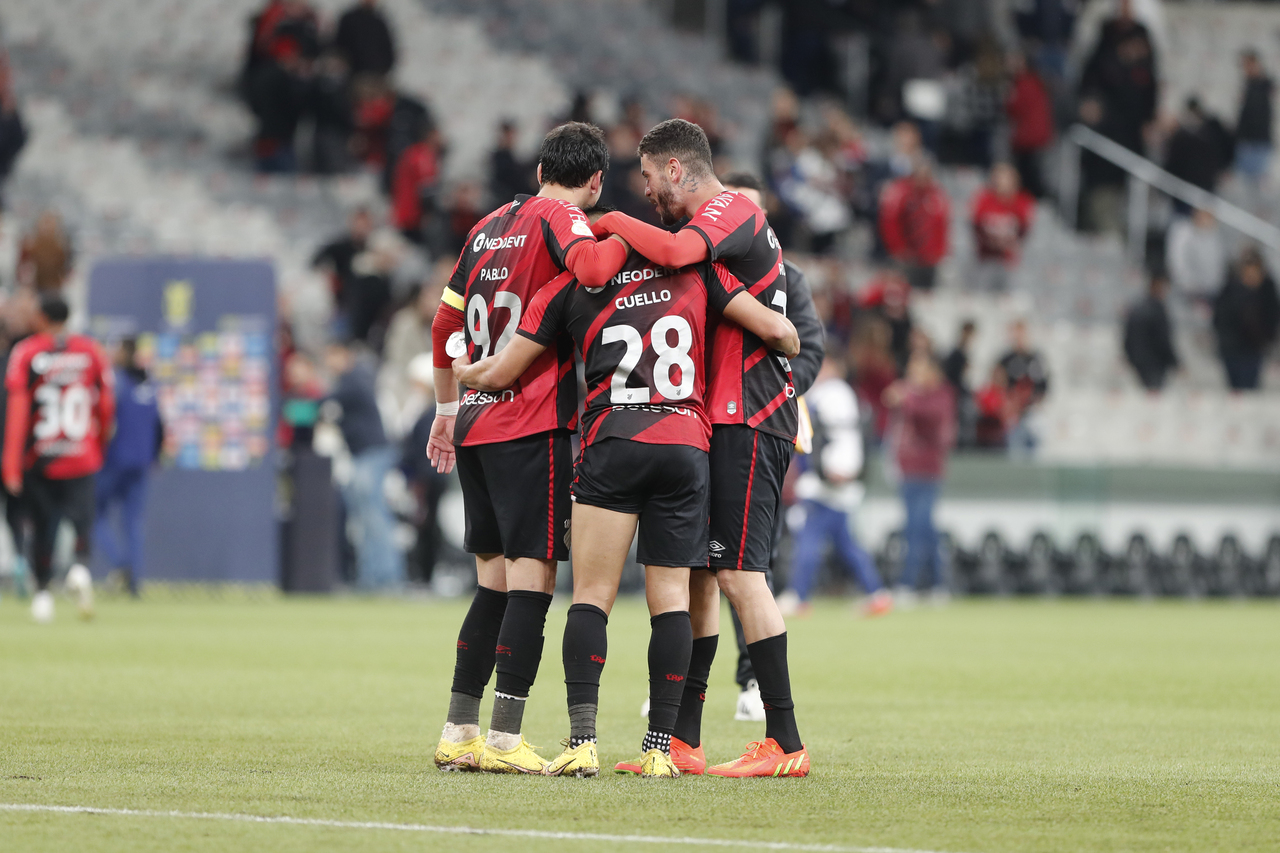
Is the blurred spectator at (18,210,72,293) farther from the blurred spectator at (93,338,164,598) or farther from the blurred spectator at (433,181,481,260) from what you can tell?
the blurred spectator at (433,181,481,260)

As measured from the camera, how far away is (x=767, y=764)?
7.03 meters

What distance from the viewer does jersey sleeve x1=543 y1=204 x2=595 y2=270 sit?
6.91m

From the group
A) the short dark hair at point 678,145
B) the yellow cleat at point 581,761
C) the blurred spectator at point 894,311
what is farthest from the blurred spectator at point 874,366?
the yellow cleat at point 581,761

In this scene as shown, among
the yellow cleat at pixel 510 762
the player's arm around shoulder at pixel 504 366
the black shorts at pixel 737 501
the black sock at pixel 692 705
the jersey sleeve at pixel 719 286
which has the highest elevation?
the jersey sleeve at pixel 719 286

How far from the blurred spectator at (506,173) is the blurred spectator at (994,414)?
246 inches

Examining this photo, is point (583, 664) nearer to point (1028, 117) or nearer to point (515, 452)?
point (515, 452)

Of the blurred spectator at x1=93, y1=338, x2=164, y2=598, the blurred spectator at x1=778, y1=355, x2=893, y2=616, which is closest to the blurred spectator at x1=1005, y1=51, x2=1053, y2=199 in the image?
the blurred spectator at x1=778, y1=355, x2=893, y2=616

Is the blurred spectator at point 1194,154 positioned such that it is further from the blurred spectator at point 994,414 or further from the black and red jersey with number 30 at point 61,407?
the black and red jersey with number 30 at point 61,407

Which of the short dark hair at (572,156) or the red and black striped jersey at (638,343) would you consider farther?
the short dark hair at (572,156)

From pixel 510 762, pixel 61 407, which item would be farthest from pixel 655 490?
pixel 61 407

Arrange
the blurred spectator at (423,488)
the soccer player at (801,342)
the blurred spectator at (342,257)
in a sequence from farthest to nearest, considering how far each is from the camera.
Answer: the blurred spectator at (342,257) → the blurred spectator at (423,488) → the soccer player at (801,342)

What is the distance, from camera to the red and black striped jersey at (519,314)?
23.0ft

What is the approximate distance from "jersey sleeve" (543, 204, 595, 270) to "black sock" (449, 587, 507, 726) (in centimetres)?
131

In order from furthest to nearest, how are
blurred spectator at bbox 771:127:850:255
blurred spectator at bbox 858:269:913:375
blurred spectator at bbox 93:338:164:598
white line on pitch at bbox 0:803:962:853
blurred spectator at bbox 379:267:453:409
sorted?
blurred spectator at bbox 771:127:850:255 < blurred spectator at bbox 858:269:913:375 < blurred spectator at bbox 379:267:453:409 < blurred spectator at bbox 93:338:164:598 < white line on pitch at bbox 0:803:962:853
